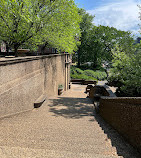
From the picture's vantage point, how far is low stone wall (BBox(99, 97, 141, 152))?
3.47 meters

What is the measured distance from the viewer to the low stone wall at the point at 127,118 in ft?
11.4

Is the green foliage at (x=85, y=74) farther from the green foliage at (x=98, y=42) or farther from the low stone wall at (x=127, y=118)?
the low stone wall at (x=127, y=118)

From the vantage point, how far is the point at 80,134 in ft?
12.5

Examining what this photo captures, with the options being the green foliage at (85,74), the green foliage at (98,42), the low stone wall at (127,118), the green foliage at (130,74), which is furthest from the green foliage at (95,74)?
the low stone wall at (127,118)

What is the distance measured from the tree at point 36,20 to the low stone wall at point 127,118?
25.3 feet

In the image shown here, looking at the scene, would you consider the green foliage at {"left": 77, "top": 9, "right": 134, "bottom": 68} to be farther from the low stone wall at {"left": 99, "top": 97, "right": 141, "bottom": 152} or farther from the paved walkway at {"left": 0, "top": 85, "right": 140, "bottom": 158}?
the paved walkway at {"left": 0, "top": 85, "right": 140, "bottom": 158}

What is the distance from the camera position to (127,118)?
3.96 meters

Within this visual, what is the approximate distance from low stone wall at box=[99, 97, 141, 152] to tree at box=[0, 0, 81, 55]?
25.3ft

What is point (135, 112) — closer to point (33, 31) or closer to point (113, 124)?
point (113, 124)

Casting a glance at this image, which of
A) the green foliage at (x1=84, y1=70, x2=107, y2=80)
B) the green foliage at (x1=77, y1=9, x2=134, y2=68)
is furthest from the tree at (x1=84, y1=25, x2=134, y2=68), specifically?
the green foliage at (x1=84, y1=70, x2=107, y2=80)

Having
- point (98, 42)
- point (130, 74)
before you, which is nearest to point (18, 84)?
point (130, 74)

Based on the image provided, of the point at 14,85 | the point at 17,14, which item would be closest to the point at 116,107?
the point at 14,85

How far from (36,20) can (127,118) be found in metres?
9.07

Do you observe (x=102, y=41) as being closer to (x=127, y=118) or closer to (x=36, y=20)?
(x=36, y=20)
